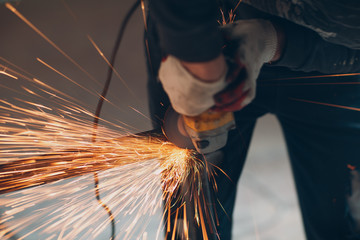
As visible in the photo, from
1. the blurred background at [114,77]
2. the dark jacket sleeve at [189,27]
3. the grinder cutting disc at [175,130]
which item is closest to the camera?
the dark jacket sleeve at [189,27]

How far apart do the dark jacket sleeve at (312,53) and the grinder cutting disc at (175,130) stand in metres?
0.41

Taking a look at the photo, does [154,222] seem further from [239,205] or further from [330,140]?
[330,140]

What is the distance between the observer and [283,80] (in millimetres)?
1099

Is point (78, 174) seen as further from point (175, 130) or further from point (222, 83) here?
point (222, 83)

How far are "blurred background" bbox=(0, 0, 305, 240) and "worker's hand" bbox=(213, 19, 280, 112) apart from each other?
1.19 m

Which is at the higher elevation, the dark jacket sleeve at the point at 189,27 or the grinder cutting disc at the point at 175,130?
the dark jacket sleeve at the point at 189,27

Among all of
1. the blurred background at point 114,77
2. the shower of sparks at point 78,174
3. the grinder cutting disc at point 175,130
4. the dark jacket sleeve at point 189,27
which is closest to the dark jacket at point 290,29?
the dark jacket sleeve at point 189,27

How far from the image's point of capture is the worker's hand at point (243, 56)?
1.89 ft

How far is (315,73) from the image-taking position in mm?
1056

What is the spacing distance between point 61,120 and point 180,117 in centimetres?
131

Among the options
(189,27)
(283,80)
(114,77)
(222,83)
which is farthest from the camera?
(114,77)

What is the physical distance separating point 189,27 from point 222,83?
0.17 meters

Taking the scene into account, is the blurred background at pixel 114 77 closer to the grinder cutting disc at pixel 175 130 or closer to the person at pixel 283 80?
the person at pixel 283 80

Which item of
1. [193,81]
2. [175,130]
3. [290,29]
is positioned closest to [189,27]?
[193,81]
